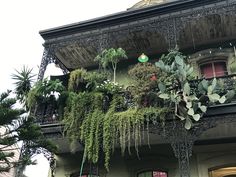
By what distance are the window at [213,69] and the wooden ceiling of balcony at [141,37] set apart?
32.6 inches

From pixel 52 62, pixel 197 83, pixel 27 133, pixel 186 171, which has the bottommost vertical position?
pixel 186 171

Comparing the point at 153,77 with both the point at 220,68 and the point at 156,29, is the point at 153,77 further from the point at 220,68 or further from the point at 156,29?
the point at 220,68

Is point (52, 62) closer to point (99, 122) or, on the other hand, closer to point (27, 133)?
point (99, 122)

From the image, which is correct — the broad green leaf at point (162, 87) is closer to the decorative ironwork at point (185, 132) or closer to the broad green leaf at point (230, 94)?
the decorative ironwork at point (185, 132)

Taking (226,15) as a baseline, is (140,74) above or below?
below

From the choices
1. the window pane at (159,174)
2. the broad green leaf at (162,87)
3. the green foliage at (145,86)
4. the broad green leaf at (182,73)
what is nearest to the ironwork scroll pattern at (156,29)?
the green foliage at (145,86)

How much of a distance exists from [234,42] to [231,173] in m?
4.82

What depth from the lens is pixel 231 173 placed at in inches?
479

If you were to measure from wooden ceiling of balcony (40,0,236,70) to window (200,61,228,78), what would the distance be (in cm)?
83

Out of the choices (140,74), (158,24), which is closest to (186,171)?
(140,74)

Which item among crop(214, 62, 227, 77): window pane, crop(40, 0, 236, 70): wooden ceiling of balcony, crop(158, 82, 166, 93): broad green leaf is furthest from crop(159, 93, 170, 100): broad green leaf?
crop(214, 62, 227, 77): window pane

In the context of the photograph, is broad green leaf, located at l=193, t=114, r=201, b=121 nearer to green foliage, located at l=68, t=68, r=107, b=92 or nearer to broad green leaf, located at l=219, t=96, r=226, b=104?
broad green leaf, located at l=219, t=96, r=226, b=104

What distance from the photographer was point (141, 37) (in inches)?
526

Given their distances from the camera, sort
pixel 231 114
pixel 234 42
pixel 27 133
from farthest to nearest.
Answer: pixel 234 42 → pixel 231 114 → pixel 27 133
